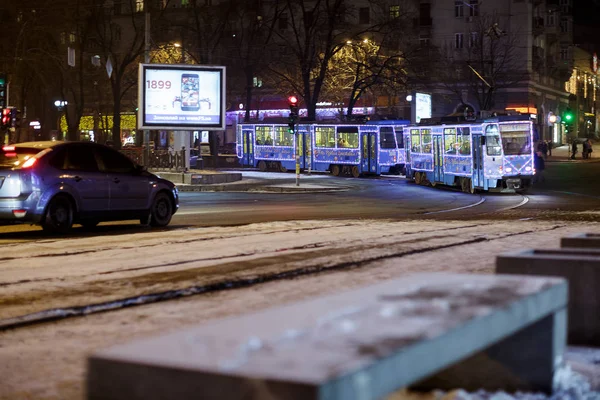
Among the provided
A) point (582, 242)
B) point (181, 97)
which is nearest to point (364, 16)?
point (181, 97)

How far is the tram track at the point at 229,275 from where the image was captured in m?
8.25

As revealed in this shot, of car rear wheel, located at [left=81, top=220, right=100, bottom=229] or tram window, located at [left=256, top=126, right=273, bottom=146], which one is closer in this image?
car rear wheel, located at [left=81, top=220, right=100, bottom=229]

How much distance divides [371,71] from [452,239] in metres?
45.5

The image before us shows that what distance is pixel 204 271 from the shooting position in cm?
1058

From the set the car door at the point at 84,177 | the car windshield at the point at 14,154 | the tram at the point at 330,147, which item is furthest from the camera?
the tram at the point at 330,147

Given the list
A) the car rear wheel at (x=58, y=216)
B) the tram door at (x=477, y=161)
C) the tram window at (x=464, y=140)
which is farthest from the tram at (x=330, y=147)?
the car rear wheel at (x=58, y=216)

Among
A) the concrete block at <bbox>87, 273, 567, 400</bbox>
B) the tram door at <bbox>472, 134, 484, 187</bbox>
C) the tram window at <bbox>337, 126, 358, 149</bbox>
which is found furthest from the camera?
the tram window at <bbox>337, 126, 358, 149</bbox>

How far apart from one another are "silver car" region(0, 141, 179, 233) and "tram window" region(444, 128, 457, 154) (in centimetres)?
2186

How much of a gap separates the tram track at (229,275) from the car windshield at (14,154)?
605 centimetres

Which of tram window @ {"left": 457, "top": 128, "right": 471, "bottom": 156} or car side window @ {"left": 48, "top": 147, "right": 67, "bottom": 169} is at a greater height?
tram window @ {"left": 457, "top": 128, "right": 471, "bottom": 156}

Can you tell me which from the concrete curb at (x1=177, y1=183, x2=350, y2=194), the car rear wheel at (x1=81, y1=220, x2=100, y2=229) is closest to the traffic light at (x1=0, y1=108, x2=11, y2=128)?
the concrete curb at (x1=177, y1=183, x2=350, y2=194)

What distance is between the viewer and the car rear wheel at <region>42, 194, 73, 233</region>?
16.4 m

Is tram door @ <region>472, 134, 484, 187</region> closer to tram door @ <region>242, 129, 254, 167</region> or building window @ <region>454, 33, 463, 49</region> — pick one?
tram door @ <region>242, 129, 254, 167</region>

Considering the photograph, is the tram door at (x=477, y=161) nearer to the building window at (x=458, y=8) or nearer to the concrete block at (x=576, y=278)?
the concrete block at (x=576, y=278)
